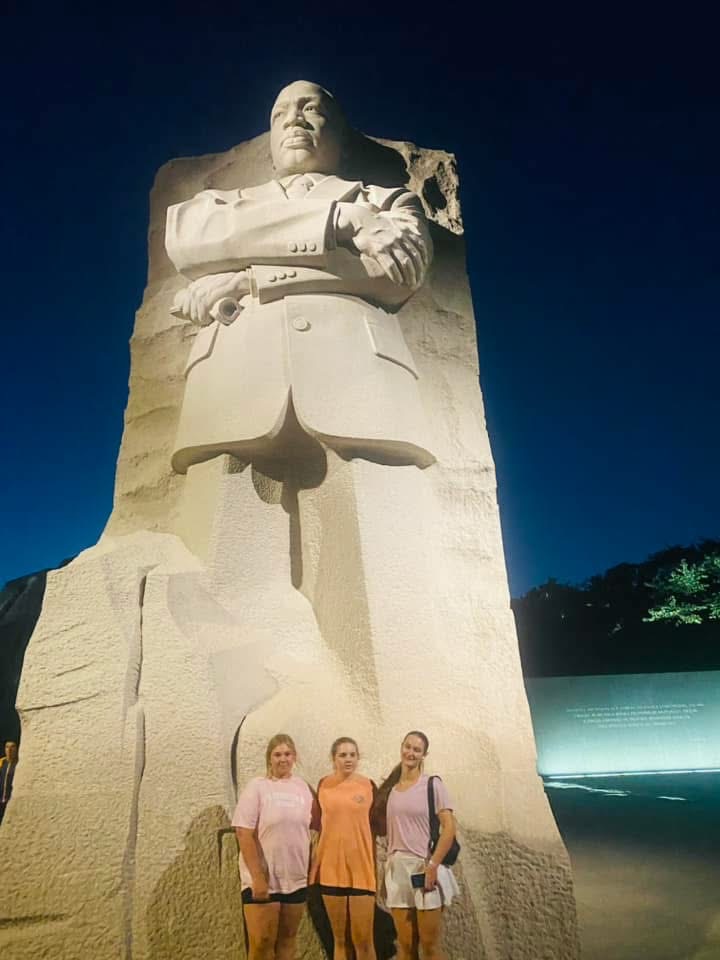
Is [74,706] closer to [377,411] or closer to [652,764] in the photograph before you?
[377,411]

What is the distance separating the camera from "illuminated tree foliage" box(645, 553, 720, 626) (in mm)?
11609

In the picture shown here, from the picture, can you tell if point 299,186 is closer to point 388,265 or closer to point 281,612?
point 388,265

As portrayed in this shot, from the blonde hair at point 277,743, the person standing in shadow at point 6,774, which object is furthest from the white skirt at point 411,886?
the person standing in shadow at point 6,774

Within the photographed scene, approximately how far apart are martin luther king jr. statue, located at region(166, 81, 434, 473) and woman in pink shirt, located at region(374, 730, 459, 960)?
3.65 feet

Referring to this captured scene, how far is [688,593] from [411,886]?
1107cm

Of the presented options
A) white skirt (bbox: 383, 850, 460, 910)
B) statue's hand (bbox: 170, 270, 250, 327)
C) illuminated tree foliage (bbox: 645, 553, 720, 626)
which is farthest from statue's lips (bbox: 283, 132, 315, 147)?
illuminated tree foliage (bbox: 645, 553, 720, 626)

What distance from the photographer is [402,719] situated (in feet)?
7.70

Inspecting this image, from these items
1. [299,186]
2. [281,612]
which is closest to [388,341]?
[299,186]

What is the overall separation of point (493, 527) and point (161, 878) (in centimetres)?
161

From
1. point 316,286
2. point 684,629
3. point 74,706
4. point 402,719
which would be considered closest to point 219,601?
point 74,706

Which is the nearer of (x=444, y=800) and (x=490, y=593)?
(x=444, y=800)

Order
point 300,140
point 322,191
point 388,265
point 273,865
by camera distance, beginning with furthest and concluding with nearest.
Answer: point 300,140, point 322,191, point 388,265, point 273,865

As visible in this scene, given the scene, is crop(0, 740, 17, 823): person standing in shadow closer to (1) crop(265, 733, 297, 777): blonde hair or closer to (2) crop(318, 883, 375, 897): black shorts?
(1) crop(265, 733, 297, 777): blonde hair

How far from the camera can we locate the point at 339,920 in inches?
79.0
